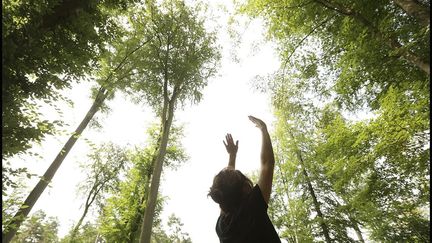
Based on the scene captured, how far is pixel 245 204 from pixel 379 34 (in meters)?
5.75

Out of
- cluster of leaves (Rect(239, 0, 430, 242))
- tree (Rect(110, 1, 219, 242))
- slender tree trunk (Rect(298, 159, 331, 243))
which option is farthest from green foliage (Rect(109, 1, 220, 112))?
slender tree trunk (Rect(298, 159, 331, 243))

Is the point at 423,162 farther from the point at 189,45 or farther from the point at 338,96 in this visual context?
the point at 189,45

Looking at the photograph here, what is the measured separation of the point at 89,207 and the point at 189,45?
15.9m

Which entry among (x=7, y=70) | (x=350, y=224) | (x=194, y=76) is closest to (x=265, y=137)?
(x=7, y=70)

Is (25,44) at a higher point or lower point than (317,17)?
lower

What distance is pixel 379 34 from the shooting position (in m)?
5.42

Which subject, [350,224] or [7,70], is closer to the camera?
[7,70]

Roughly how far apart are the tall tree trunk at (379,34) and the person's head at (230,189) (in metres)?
4.72

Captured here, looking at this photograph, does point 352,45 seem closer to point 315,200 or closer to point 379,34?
point 379,34

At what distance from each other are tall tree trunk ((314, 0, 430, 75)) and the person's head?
4715 millimetres

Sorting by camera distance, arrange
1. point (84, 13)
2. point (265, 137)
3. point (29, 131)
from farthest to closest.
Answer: point (84, 13) < point (29, 131) < point (265, 137)

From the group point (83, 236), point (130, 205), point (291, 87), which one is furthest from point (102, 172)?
point (291, 87)

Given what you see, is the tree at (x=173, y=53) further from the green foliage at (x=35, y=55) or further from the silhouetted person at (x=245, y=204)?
the silhouetted person at (x=245, y=204)

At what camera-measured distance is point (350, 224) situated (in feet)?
38.2
